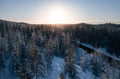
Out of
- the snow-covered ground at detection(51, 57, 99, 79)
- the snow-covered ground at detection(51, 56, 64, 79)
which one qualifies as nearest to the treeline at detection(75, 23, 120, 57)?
the snow-covered ground at detection(51, 56, 64, 79)

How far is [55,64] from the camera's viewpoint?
3465 inches

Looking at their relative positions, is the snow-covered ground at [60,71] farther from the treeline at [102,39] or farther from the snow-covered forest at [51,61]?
the treeline at [102,39]

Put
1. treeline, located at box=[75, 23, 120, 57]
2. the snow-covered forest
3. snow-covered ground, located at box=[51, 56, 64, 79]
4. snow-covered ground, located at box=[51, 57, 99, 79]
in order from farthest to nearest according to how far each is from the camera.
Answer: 1. treeline, located at box=[75, 23, 120, 57]
2. snow-covered ground, located at box=[51, 57, 99, 79]
3. snow-covered ground, located at box=[51, 56, 64, 79]
4. the snow-covered forest

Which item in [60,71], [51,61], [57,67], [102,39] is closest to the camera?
[60,71]

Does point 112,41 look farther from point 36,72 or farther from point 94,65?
point 36,72

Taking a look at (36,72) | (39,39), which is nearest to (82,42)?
(39,39)

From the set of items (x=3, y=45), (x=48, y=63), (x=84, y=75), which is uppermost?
(x=3, y=45)

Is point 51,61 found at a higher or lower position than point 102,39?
lower

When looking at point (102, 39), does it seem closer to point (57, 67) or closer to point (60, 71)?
point (57, 67)

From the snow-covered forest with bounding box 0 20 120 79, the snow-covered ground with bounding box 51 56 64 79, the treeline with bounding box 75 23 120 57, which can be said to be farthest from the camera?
the treeline with bounding box 75 23 120 57

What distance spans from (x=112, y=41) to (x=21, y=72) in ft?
389

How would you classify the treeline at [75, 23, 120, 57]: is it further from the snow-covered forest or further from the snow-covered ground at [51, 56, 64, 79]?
the snow-covered ground at [51, 56, 64, 79]

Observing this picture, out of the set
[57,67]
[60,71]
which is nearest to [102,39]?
[57,67]

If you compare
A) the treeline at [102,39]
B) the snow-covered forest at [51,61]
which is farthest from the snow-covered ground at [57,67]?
the treeline at [102,39]
